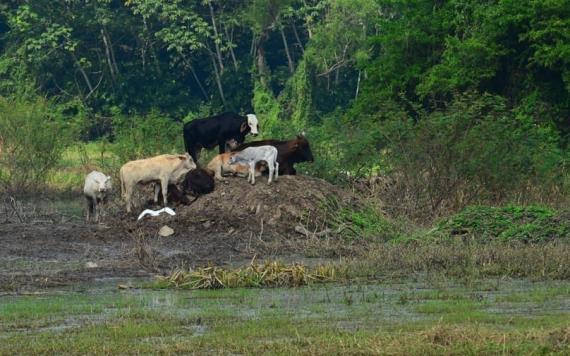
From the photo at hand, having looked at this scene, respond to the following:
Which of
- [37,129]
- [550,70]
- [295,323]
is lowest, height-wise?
[37,129]

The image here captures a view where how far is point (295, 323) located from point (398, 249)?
523 centimetres

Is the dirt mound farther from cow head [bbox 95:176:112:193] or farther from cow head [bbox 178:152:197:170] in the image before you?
cow head [bbox 95:176:112:193]

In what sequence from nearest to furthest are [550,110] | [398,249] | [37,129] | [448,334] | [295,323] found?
[448,334] → [295,323] → [398,249] → [550,110] → [37,129]

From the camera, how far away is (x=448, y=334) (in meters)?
10.7

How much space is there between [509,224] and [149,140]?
12.2m

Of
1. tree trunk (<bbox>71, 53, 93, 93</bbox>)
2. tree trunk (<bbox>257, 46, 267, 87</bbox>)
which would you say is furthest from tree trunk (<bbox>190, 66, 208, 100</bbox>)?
tree trunk (<bbox>71, 53, 93, 93</bbox>)

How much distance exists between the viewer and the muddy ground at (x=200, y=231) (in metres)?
18.2

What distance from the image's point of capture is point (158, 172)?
2158cm

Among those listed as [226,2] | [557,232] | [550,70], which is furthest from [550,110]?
[226,2]

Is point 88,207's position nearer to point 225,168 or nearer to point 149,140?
point 225,168

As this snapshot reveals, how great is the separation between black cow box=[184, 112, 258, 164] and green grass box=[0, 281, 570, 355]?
27.2 ft

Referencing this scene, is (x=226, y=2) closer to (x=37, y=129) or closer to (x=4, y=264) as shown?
(x=37, y=129)

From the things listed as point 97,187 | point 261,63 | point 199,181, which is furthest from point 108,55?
point 199,181

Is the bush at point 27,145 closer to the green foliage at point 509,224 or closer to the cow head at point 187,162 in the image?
the cow head at point 187,162
